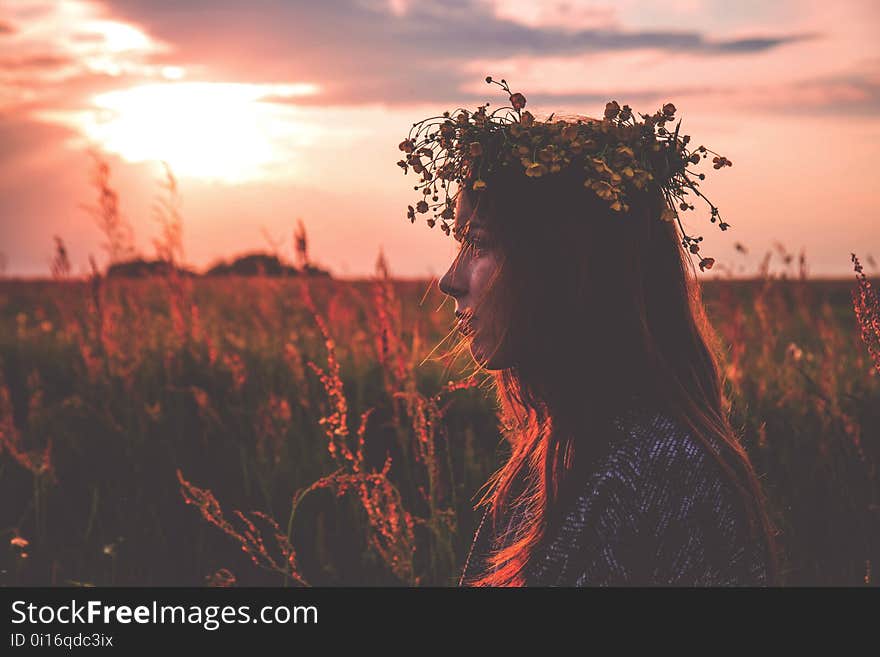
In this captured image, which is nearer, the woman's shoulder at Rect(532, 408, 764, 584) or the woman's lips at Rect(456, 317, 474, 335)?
the woman's shoulder at Rect(532, 408, 764, 584)

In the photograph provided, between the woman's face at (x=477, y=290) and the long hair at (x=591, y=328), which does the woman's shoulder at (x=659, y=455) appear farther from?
the woman's face at (x=477, y=290)

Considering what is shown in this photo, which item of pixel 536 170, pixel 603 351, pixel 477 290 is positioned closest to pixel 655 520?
pixel 603 351

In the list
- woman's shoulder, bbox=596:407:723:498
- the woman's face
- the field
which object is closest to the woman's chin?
the woman's face

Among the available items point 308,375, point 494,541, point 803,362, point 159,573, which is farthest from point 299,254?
point 803,362

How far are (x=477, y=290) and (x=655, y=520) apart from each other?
1.96 ft

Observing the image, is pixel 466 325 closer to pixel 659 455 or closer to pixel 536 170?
pixel 536 170

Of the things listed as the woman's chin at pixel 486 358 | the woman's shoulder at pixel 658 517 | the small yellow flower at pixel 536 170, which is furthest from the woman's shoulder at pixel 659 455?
the small yellow flower at pixel 536 170

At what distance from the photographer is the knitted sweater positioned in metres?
1.64

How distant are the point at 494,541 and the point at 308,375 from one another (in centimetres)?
323

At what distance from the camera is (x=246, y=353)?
5.62 m

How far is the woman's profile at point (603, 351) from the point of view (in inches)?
65.1

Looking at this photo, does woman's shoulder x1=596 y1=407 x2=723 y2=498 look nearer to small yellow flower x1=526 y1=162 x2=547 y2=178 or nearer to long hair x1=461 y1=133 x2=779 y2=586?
long hair x1=461 y1=133 x2=779 y2=586

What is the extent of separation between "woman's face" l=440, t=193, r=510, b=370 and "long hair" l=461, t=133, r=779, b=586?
0.02 m
